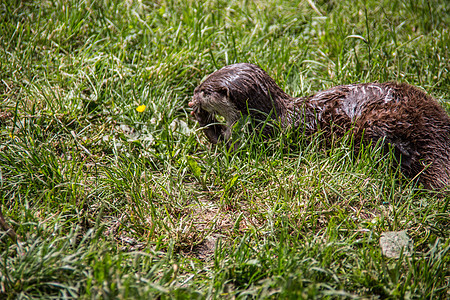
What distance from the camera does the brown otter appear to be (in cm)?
300

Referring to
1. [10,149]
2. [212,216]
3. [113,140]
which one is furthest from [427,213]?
[10,149]

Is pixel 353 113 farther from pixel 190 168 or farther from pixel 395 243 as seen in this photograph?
pixel 190 168

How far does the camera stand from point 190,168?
3.20 metres

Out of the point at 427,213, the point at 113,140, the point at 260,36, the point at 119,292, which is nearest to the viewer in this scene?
the point at 119,292

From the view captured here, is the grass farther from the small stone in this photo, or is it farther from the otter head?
the otter head

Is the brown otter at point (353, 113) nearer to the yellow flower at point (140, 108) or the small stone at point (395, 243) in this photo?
the yellow flower at point (140, 108)

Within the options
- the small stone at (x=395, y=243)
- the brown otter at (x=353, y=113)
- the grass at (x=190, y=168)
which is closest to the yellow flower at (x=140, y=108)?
the grass at (x=190, y=168)

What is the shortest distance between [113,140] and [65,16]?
178 cm

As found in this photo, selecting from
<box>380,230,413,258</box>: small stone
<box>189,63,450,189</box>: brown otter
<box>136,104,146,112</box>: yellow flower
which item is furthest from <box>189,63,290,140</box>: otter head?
<box>380,230,413,258</box>: small stone

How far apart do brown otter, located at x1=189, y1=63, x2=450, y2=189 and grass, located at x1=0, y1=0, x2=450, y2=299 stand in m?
0.16

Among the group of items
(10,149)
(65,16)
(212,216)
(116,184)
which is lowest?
(212,216)

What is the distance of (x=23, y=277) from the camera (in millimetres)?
2070

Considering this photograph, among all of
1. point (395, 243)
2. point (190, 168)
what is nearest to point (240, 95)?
point (190, 168)

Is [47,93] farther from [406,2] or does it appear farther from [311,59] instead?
[406,2]
